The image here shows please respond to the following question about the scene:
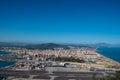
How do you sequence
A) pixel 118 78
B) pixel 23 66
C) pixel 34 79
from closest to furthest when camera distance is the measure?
pixel 118 78 → pixel 34 79 → pixel 23 66

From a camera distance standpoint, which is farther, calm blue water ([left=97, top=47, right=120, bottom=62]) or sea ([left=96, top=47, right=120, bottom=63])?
calm blue water ([left=97, top=47, right=120, bottom=62])

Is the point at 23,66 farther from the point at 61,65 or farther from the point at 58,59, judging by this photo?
the point at 58,59

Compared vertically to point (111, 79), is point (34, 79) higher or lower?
lower

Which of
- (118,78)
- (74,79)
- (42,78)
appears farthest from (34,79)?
(118,78)

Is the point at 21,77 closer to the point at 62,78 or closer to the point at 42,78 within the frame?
the point at 42,78

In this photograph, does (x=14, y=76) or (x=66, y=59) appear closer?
(x=14, y=76)

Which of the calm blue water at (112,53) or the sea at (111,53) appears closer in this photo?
the sea at (111,53)

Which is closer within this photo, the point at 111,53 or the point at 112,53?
the point at 111,53

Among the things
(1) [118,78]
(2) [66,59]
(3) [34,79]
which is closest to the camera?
(1) [118,78]

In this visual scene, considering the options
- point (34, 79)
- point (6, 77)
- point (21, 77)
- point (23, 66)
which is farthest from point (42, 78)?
point (23, 66)
